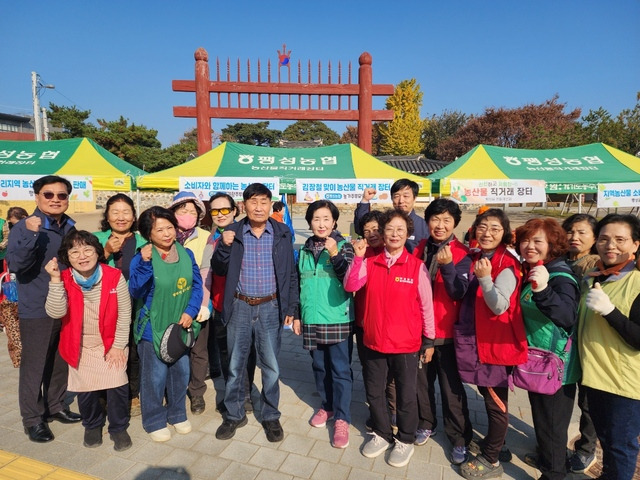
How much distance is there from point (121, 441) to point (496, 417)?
2583 mm

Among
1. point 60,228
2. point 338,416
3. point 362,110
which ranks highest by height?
point 362,110

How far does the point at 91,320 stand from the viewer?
242 cm

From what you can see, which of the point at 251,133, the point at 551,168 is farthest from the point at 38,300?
the point at 251,133

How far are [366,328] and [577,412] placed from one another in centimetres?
227

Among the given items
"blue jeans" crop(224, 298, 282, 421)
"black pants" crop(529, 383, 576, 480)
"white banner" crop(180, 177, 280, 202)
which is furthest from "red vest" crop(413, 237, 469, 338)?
"white banner" crop(180, 177, 280, 202)

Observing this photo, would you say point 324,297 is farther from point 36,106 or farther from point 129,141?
Result: point 129,141

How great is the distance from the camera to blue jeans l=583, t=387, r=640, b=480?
1.90 meters

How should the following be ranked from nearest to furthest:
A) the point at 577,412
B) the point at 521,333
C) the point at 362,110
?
the point at 521,333, the point at 577,412, the point at 362,110

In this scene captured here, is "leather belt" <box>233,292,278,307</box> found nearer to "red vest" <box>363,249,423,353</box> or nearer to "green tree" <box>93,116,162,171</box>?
"red vest" <box>363,249,423,353</box>

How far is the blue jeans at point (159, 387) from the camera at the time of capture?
2.58m

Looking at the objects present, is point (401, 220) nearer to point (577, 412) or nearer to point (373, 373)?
point (373, 373)

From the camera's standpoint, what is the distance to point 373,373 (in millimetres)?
2486

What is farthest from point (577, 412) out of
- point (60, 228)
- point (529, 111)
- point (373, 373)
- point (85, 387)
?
point (529, 111)

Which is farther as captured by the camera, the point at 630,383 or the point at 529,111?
the point at 529,111
